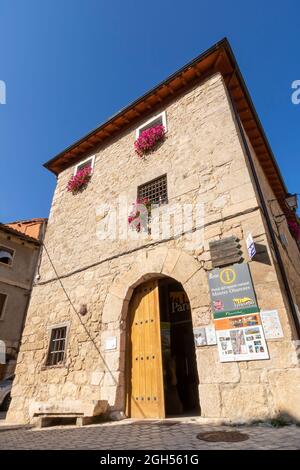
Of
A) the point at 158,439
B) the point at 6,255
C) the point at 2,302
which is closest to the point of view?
the point at 158,439

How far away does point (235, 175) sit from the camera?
17.4 ft

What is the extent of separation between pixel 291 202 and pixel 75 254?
7.12 metres

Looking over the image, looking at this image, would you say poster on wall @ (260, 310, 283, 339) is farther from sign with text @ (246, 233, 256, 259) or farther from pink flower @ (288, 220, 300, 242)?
pink flower @ (288, 220, 300, 242)

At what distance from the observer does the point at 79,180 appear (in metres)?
8.70

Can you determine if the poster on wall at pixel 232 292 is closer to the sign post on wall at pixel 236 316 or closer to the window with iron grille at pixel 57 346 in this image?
the sign post on wall at pixel 236 316

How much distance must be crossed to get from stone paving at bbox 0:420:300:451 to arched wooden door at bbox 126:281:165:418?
2.41 ft

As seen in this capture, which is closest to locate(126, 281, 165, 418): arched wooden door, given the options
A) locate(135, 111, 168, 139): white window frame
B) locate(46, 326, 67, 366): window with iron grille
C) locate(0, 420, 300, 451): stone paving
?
locate(0, 420, 300, 451): stone paving

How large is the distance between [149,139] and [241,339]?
5.34 m

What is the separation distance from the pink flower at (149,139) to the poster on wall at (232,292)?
405 cm

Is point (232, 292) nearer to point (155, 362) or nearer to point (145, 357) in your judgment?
point (155, 362)

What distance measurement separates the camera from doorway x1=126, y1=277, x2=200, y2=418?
16.3ft

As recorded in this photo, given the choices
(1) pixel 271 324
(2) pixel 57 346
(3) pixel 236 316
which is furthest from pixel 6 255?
(1) pixel 271 324

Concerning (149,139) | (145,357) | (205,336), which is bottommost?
(145,357)

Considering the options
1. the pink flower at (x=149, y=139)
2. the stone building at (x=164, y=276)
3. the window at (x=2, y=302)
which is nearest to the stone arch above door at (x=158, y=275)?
the stone building at (x=164, y=276)
